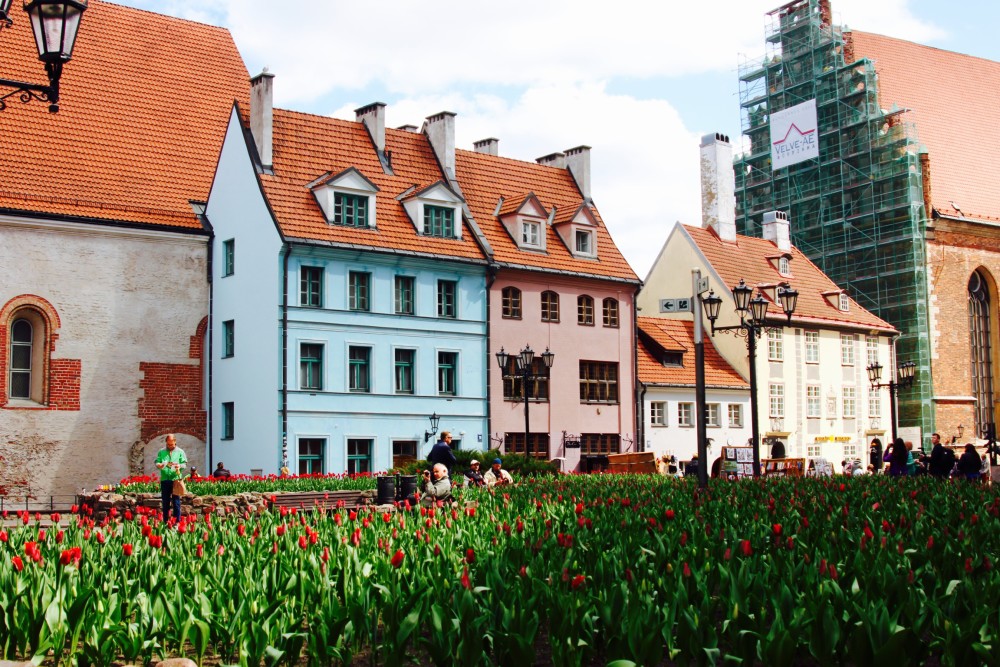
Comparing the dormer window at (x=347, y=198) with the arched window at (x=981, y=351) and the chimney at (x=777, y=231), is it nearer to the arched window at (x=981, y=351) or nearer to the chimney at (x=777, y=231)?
the chimney at (x=777, y=231)

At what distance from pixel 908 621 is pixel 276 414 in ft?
97.0

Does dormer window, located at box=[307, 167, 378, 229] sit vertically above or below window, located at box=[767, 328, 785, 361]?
above

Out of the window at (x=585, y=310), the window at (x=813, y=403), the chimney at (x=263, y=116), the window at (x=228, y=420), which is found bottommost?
the window at (x=228, y=420)

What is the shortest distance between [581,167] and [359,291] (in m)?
13.5

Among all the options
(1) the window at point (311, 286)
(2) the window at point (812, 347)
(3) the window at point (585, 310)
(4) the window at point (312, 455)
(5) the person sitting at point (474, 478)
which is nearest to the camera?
(5) the person sitting at point (474, 478)

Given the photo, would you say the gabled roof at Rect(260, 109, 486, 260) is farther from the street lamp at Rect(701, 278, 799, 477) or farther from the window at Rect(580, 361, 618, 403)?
the street lamp at Rect(701, 278, 799, 477)

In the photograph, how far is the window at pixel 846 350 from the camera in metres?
55.6

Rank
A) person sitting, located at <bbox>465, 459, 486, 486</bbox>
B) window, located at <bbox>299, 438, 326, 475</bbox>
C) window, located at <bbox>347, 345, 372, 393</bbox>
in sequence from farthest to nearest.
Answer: window, located at <bbox>347, 345, 372, 393</bbox>
window, located at <bbox>299, 438, 326, 475</bbox>
person sitting, located at <bbox>465, 459, 486, 486</bbox>

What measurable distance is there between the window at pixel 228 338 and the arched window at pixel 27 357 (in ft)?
18.0

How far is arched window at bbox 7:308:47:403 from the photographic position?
3469 cm

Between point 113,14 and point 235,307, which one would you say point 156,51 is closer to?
point 113,14

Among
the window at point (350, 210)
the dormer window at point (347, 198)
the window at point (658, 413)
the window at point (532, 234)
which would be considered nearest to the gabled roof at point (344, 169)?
the dormer window at point (347, 198)

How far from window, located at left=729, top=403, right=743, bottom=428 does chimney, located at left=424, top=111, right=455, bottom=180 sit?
1596cm

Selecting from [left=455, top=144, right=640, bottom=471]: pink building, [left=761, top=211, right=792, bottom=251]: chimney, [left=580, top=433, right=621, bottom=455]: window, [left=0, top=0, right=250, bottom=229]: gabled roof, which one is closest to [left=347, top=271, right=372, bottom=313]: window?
[left=455, top=144, right=640, bottom=471]: pink building
